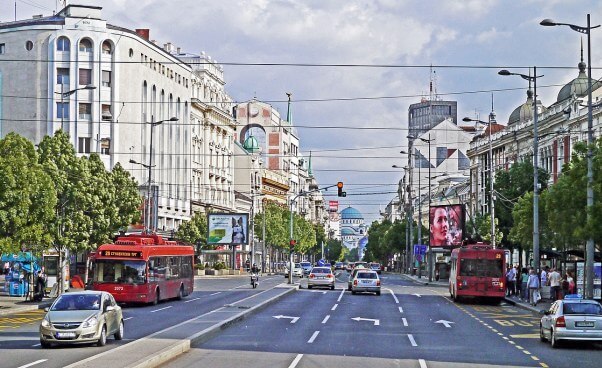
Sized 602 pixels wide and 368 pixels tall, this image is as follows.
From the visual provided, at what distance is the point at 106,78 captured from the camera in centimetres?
9569

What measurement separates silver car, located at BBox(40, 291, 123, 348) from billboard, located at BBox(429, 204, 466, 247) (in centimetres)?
5910

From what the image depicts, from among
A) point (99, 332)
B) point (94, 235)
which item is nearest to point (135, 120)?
point (94, 235)

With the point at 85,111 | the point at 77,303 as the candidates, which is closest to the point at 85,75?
the point at 85,111

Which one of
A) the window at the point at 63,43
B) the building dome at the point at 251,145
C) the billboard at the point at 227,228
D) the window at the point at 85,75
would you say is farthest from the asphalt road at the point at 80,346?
the building dome at the point at 251,145

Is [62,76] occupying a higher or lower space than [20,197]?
A: higher

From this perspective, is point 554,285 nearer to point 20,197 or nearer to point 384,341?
point 384,341

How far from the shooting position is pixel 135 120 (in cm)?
9844

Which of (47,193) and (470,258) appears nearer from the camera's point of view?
(47,193)

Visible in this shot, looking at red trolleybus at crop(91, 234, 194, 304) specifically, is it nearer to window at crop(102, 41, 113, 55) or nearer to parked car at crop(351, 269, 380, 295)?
parked car at crop(351, 269, 380, 295)

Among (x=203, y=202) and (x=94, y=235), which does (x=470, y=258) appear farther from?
(x=203, y=202)

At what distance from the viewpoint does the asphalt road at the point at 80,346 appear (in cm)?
2339

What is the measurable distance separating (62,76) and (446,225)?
3694cm

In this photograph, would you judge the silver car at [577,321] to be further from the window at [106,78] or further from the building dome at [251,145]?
the building dome at [251,145]

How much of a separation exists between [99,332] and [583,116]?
56.8 meters
